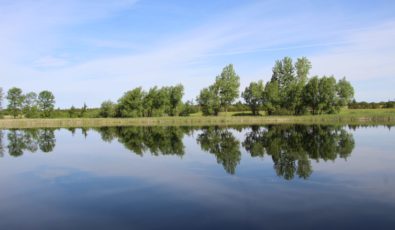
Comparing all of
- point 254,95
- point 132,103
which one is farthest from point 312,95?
point 132,103

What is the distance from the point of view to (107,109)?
331ft

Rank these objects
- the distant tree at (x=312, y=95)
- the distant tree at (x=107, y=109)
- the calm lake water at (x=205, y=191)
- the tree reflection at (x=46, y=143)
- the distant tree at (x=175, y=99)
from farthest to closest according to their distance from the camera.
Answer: the distant tree at (x=107, y=109) → the distant tree at (x=175, y=99) → the distant tree at (x=312, y=95) → the tree reflection at (x=46, y=143) → the calm lake water at (x=205, y=191)

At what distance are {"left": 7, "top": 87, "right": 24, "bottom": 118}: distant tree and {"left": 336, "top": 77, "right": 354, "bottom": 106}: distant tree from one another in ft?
275

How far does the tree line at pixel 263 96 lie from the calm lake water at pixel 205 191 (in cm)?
6264

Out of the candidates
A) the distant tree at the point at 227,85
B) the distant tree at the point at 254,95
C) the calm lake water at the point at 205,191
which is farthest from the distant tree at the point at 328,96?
the calm lake water at the point at 205,191

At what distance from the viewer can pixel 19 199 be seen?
1400 centimetres

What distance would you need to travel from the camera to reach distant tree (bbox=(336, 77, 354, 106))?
280 feet

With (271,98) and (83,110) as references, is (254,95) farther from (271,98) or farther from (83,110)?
(83,110)

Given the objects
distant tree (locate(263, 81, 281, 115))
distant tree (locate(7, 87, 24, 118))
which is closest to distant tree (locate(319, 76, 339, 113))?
distant tree (locate(263, 81, 281, 115))

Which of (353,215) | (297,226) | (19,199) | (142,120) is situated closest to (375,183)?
(353,215)

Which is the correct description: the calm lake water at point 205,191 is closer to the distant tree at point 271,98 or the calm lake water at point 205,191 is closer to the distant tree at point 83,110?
the distant tree at point 271,98

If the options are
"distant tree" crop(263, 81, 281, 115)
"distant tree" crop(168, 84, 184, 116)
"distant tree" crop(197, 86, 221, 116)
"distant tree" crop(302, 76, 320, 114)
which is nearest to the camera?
"distant tree" crop(302, 76, 320, 114)

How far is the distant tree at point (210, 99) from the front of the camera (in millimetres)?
89688

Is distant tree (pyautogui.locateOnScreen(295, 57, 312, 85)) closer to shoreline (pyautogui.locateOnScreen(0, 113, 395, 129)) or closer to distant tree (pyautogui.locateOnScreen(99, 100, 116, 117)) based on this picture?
shoreline (pyautogui.locateOnScreen(0, 113, 395, 129))
